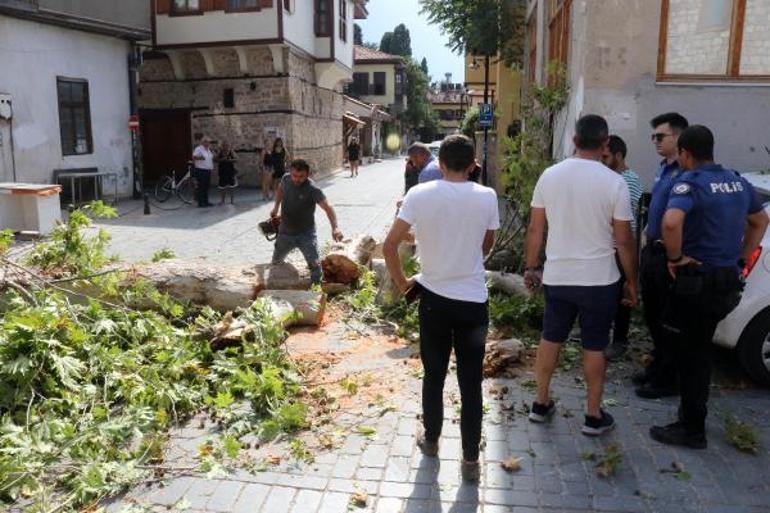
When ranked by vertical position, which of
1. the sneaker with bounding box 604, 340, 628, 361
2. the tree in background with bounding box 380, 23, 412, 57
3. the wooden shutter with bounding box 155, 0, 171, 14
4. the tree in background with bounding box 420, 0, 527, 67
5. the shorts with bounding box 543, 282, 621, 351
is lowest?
the sneaker with bounding box 604, 340, 628, 361

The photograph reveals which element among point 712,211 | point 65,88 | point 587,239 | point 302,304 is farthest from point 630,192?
point 65,88

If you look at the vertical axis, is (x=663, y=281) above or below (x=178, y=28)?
below

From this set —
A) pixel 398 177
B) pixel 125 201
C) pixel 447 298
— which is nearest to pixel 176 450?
pixel 447 298

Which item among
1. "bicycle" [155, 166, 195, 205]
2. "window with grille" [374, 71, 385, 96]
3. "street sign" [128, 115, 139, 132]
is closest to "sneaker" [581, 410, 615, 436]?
"bicycle" [155, 166, 195, 205]

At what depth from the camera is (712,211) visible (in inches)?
157

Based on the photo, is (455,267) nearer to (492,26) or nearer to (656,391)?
(656,391)

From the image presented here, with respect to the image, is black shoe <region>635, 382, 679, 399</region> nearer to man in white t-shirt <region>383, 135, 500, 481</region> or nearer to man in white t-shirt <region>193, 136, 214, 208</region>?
man in white t-shirt <region>383, 135, 500, 481</region>

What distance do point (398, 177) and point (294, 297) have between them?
22.7 metres

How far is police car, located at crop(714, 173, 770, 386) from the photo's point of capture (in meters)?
4.94

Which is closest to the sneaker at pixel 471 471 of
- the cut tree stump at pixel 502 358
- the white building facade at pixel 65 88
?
the cut tree stump at pixel 502 358

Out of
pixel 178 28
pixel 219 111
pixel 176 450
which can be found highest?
pixel 178 28

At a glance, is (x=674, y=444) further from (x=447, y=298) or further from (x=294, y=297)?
(x=294, y=297)

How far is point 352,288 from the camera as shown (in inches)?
317

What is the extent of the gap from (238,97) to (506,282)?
56.5ft
